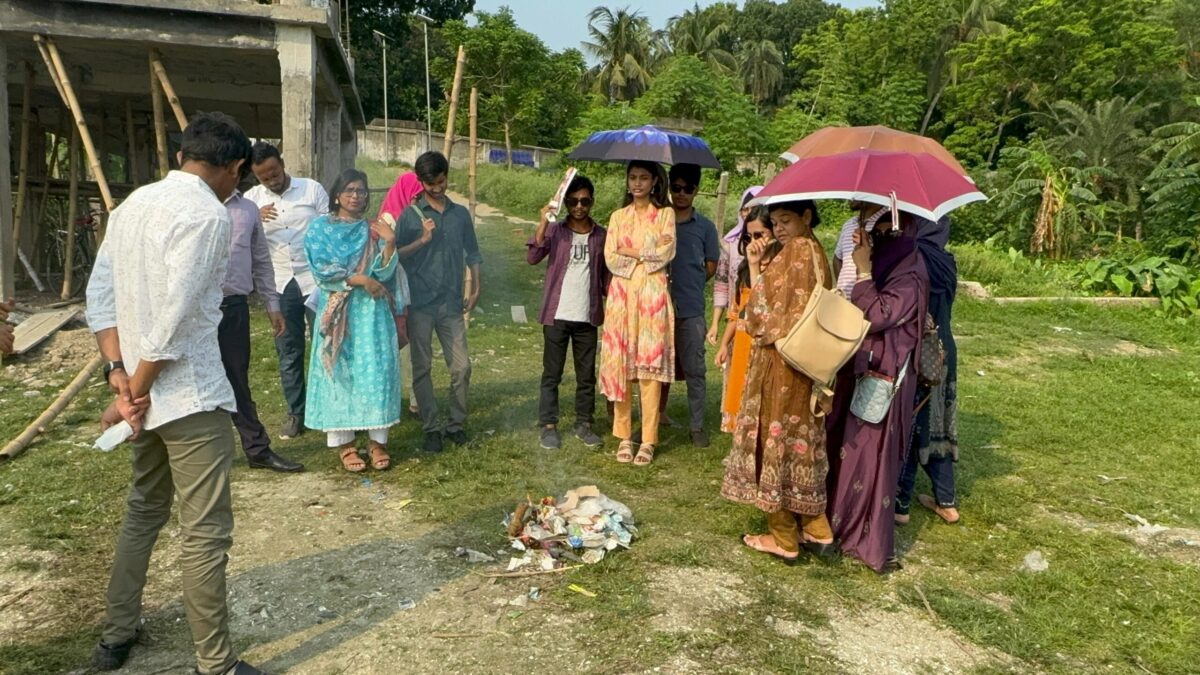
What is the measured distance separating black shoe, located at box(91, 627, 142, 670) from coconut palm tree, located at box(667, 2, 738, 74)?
1653 inches

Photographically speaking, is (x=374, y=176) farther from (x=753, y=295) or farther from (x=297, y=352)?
(x=753, y=295)

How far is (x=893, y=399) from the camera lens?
12.4 feet

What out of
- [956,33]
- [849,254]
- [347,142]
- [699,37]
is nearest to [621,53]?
[699,37]

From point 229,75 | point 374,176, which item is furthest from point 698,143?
point 374,176

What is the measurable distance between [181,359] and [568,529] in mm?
1977

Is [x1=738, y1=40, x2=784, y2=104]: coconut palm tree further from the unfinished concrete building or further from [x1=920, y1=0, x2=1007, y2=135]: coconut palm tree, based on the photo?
the unfinished concrete building

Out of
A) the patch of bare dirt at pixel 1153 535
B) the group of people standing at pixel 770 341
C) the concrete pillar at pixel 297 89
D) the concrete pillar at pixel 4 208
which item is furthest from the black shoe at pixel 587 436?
the concrete pillar at pixel 4 208

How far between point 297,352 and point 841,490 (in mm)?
3499

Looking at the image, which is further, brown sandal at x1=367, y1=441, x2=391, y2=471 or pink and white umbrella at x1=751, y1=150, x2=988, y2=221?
brown sandal at x1=367, y1=441, x2=391, y2=471

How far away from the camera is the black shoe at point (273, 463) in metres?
4.86

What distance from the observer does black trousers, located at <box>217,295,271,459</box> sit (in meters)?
4.49

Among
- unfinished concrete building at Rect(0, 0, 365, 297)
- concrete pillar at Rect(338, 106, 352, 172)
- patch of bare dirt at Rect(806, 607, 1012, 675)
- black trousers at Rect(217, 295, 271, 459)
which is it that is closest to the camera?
patch of bare dirt at Rect(806, 607, 1012, 675)

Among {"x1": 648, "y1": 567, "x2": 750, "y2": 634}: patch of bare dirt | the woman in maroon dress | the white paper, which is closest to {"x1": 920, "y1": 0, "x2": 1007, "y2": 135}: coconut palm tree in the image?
the woman in maroon dress

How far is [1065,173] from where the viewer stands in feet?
61.2
